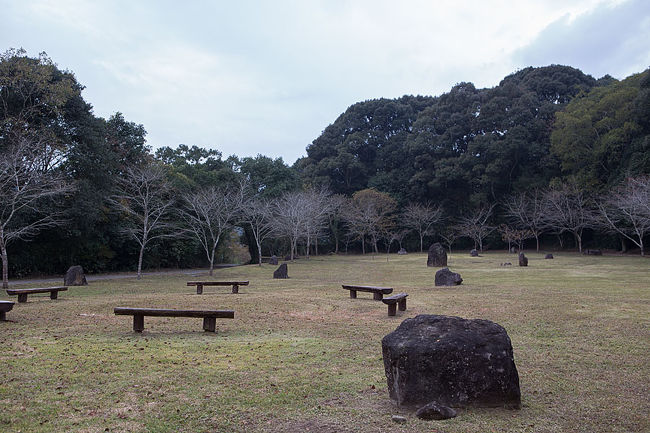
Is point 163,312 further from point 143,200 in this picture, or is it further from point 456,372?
point 143,200

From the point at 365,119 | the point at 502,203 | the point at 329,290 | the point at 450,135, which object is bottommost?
the point at 329,290

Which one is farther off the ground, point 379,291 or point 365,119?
point 365,119

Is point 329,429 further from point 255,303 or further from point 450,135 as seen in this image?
point 450,135

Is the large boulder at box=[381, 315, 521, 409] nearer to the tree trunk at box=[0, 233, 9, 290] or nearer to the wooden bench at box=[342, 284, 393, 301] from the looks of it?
the wooden bench at box=[342, 284, 393, 301]

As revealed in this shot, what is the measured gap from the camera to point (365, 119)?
5903 cm

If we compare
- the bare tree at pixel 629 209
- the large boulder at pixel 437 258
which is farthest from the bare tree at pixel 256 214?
the bare tree at pixel 629 209

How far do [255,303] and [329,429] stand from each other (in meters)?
8.29

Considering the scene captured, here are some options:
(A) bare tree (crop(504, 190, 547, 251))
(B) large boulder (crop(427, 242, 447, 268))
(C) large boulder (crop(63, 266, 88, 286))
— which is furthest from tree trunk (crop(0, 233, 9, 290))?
(A) bare tree (crop(504, 190, 547, 251))

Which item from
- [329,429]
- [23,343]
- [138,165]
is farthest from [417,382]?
[138,165]

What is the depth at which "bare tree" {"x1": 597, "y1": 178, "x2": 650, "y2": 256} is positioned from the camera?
28.1 meters

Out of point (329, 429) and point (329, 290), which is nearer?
point (329, 429)

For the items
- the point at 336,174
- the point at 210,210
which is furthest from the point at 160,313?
the point at 336,174

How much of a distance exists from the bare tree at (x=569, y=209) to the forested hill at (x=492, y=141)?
150 centimetres

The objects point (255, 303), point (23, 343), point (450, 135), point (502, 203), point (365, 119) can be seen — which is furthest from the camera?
point (365, 119)
